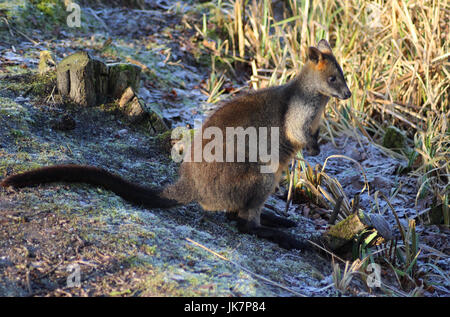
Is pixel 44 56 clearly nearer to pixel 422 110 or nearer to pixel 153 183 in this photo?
pixel 153 183

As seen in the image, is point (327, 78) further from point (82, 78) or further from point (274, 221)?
point (82, 78)

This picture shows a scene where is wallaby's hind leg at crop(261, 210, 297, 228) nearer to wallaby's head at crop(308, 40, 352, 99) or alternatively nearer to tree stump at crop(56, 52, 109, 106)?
wallaby's head at crop(308, 40, 352, 99)

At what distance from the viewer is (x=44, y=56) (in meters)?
5.54

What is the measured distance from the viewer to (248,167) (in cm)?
400

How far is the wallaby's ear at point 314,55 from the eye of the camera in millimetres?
4248

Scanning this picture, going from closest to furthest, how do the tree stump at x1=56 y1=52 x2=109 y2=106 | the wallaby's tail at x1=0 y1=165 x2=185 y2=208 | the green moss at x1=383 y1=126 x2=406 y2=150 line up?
the wallaby's tail at x1=0 y1=165 x2=185 y2=208 → the tree stump at x1=56 y1=52 x2=109 y2=106 → the green moss at x1=383 y1=126 x2=406 y2=150

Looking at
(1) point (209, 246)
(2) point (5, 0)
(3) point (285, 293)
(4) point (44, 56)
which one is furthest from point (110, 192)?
(2) point (5, 0)

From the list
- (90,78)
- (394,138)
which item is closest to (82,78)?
(90,78)

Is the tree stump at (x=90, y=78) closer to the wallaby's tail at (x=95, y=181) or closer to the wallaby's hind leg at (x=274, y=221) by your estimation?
the wallaby's tail at (x=95, y=181)

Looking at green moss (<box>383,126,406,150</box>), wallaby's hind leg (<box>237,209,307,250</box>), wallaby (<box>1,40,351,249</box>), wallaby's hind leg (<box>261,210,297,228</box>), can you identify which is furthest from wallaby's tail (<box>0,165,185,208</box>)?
green moss (<box>383,126,406,150</box>)

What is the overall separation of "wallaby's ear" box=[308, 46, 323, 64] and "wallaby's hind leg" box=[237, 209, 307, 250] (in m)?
1.40

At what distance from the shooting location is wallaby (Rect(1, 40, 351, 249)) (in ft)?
13.0

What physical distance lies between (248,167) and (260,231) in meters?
0.59

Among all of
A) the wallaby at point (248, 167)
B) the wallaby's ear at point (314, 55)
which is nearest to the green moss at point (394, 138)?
the wallaby at point (248, 167)
